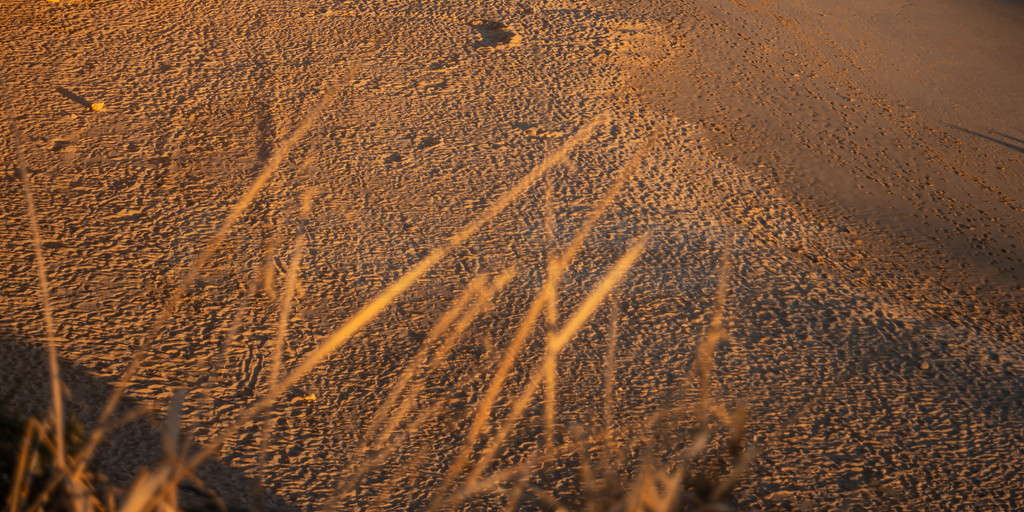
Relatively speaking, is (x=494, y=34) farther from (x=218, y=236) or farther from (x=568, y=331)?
(x=568, y=331)

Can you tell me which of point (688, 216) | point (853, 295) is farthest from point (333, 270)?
point (853, 295)

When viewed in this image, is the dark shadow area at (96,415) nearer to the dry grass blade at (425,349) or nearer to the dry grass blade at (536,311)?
the dry grass blade at (425,349)

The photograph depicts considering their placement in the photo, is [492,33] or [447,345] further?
[492,33]

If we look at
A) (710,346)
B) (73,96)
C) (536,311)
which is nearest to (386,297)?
(536,311)

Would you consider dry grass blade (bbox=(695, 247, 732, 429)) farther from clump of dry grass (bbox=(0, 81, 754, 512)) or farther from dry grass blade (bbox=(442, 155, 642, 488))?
dry grass blade (bbox=(442, 155, 642, 488))

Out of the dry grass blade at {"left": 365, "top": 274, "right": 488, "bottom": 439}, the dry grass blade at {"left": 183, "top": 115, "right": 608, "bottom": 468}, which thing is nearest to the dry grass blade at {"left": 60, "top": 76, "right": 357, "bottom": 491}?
the dry grass blade at {"left": 183, "top": 115, "right": 608, "bottom": 468}

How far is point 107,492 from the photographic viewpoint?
3.61ft

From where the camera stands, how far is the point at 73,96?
9.89ft

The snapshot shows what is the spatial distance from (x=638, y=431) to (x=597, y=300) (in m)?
0.52

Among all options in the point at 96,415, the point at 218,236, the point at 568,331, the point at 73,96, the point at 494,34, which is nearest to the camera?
the point at 96,415

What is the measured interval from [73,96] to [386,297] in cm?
154

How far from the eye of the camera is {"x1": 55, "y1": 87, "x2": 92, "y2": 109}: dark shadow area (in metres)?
3.00

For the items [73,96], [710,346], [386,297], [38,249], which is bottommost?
[710,346]

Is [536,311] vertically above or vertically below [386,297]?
below
